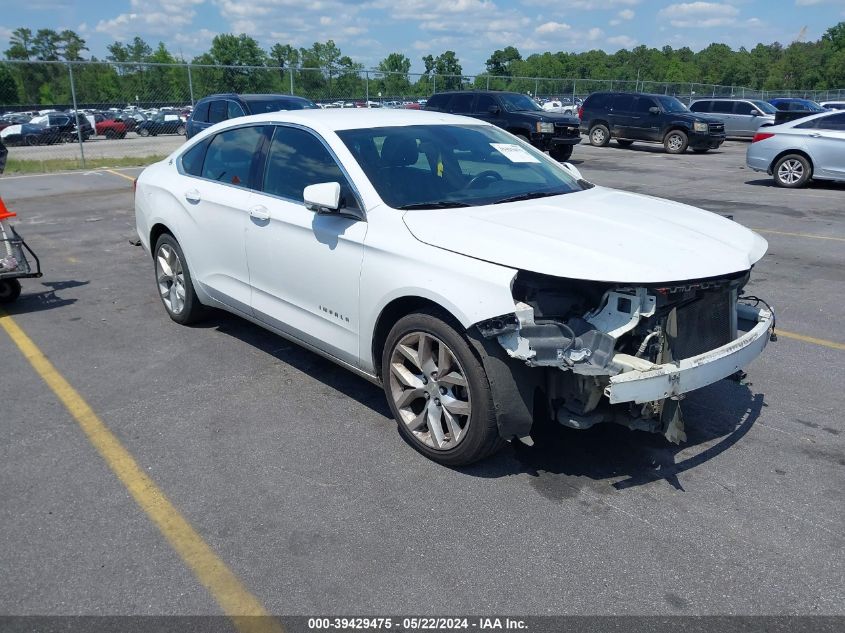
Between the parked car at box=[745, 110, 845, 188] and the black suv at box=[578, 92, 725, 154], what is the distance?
782 centimetres

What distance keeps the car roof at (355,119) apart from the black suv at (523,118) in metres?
13.6

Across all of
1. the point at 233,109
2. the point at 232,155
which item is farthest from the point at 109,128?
the point at 232,155

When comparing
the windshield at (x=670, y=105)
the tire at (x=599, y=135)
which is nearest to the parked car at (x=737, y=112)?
the windshield at (x=670, y=105)

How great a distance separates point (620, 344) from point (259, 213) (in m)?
2.50

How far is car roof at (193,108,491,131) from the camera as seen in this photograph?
4617 mm

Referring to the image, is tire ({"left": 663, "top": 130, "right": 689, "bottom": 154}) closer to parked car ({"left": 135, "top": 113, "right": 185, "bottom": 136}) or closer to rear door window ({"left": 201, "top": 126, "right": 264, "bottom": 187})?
rear door window ({"left": 201, "top": 126, "right": 264, "bottom": 187})

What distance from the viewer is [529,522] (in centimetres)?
334

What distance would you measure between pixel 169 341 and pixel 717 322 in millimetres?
4089

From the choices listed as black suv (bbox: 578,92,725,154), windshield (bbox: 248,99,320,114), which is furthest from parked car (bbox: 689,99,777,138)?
windshield (bbox: 248,99,320,114)

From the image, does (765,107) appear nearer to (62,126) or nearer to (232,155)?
(232,155)

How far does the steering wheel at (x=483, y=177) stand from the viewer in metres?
4.44

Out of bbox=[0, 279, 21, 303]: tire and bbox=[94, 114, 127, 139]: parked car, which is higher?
→ bbox=[94, 114, 127, 139]: parked car

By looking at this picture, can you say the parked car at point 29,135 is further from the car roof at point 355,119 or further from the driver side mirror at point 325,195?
the driver side mirror at point 325,195

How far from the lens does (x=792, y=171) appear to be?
48.3 ft
